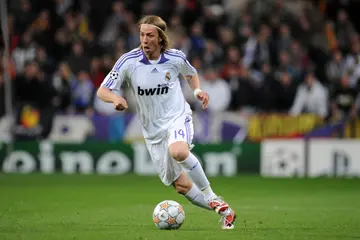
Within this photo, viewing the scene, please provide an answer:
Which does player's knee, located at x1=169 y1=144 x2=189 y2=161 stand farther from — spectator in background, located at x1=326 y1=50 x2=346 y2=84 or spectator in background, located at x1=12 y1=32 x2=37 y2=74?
spectator in background, located at x1=12 y1=32 x2=37 y2=74

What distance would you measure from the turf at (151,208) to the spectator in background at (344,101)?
2.75 m

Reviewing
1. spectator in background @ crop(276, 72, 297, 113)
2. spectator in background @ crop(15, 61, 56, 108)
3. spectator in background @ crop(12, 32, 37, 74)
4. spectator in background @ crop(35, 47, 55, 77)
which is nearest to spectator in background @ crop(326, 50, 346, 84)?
spectator in background @ crop(276, 72, 297, 113)

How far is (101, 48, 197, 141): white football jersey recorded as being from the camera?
399 inches

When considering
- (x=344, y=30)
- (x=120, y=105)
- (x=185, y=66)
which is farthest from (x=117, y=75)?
Answer: (x=344, y=30)

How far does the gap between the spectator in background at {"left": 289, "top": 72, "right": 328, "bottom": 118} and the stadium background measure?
0.09 ft

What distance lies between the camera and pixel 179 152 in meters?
9.63

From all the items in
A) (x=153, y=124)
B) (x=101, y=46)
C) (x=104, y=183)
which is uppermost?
(x=101, y=46)

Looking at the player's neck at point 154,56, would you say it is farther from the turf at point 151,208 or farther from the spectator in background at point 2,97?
the spectator in background at point 2,97

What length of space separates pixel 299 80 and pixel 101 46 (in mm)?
5395

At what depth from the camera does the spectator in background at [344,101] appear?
2145 cm

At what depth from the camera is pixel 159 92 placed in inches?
399

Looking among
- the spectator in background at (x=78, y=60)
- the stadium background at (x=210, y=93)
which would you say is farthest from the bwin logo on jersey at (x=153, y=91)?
the spectator in background at (x=78, y=60)

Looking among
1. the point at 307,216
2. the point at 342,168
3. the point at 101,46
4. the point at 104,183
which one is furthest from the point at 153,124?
the point at 101,46

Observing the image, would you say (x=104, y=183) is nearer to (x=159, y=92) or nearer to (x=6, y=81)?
(x=6, y=81)
